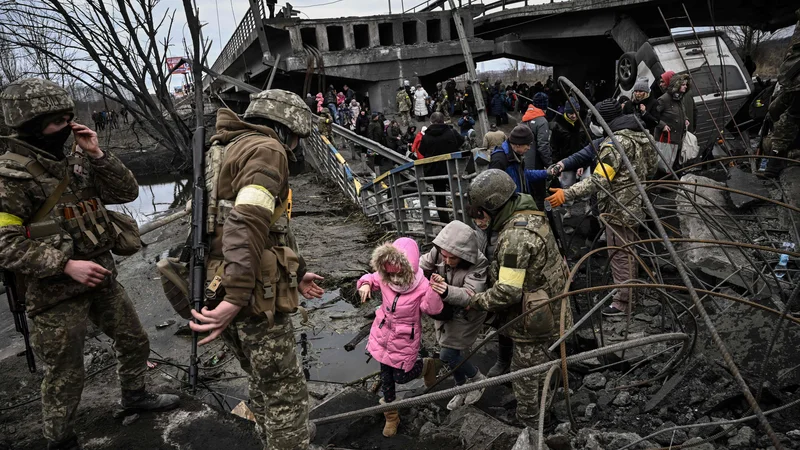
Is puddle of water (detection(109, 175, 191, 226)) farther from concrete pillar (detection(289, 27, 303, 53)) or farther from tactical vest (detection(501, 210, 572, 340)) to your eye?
tactical vest (detection(501, 210, 572, 340))

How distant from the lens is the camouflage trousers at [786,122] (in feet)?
11.8

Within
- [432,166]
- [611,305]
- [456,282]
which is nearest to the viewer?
[456,282]

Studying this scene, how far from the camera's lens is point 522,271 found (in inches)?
115

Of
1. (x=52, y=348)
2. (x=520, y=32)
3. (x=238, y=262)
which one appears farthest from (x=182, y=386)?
(x=520, y=32)

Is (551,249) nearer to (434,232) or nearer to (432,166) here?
(434,232)

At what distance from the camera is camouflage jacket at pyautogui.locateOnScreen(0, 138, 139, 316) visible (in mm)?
2551

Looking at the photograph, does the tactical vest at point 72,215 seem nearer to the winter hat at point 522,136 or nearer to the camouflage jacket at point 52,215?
the camouflage jacket at point 52,215

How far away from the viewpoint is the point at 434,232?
20.5 feet

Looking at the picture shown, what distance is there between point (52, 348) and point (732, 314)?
429 cm

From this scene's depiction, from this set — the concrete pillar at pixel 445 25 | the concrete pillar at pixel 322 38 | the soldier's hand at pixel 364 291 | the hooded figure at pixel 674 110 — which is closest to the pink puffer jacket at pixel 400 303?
the soldier's hand at pixel 364 291

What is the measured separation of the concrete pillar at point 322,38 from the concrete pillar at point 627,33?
38.0 feet

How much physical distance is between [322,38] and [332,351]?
18571 millimetres

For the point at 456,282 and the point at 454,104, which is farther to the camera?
the point at 454,104

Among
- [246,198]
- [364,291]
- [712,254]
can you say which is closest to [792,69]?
[712,254]
